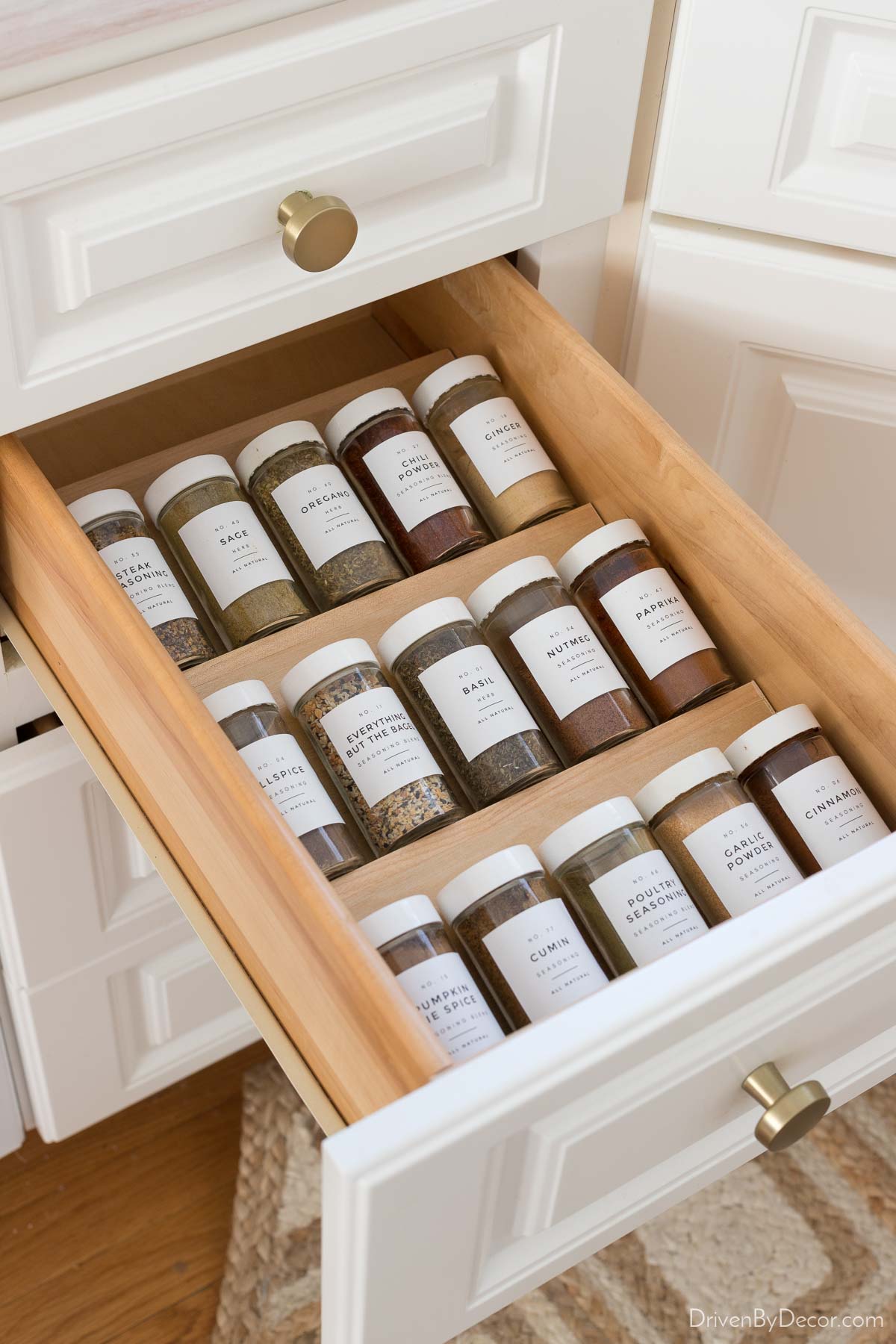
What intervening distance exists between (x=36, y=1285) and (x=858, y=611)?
2.96ft

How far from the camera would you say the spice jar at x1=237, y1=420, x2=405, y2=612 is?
766mm

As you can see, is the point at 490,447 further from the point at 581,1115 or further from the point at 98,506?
the point at 581,1115

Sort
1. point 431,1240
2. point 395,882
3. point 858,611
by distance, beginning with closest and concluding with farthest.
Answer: point 431,1240 → point 395,882 → point 858,611

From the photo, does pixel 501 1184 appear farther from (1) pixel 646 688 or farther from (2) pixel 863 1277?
(2) pixel 863 1277

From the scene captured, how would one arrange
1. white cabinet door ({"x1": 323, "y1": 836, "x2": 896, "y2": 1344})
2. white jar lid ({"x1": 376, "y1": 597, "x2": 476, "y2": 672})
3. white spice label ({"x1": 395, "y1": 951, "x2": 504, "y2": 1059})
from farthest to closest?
white jar lid ({"x1": 376, "y1": 597, "x2": 476, "y2": 672})
white spice label ({"x1": 395, "y1": 951, "x2": 504, "y2": 1059})
white cabinet door ({"x1": 323, "y1": 836, "x2": 896, "y2": 1344})

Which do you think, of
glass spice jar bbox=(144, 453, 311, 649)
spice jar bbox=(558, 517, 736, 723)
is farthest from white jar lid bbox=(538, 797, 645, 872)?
glass spice jar bbox=(144, 453, 311, 649)

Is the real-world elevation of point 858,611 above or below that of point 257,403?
below

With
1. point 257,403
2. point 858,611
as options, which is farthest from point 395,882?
point 858,611

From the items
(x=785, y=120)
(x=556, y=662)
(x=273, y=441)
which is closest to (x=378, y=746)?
(x=556, y=662)

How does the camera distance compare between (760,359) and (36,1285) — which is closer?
(760,359)

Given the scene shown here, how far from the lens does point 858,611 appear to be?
1000mm

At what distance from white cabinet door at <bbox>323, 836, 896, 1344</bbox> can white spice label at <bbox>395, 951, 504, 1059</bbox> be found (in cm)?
8

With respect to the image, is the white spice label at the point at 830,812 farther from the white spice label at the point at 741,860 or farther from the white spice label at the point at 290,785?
the white spice label at the point at 290,785

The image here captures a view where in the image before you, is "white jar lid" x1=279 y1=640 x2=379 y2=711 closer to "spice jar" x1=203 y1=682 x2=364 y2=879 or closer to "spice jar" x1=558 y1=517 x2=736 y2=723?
"spice jar" x1=203 y1=682 x2=364 y2=879
